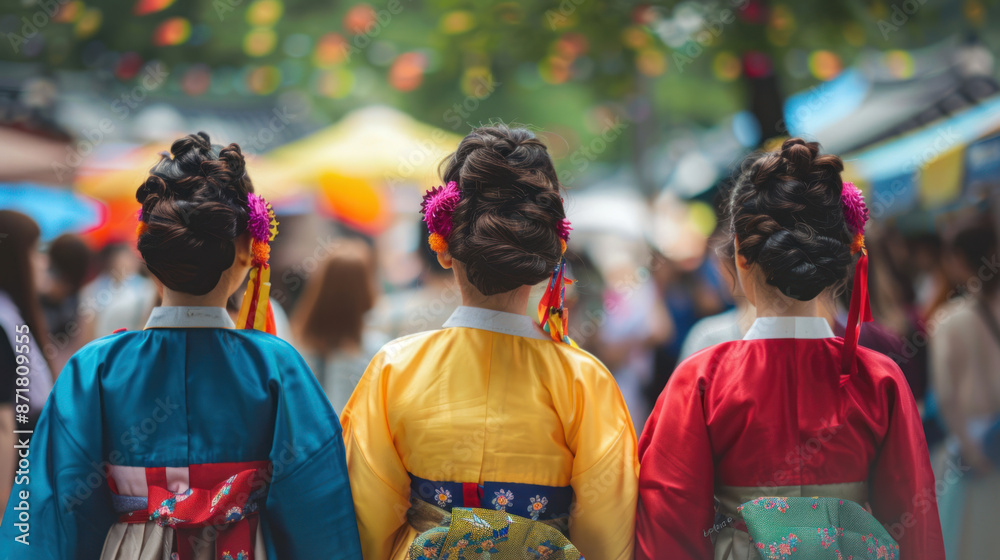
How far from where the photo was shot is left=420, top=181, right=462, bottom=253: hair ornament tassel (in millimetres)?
1804

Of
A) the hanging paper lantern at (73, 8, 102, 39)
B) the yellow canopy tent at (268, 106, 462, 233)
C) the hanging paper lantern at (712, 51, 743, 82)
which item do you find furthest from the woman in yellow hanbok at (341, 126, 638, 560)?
the hanging paper lantern at (73, 8, 102, 39)

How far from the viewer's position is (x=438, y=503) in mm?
1782

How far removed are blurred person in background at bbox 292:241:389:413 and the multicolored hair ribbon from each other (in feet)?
5.32

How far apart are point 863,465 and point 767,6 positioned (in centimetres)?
368

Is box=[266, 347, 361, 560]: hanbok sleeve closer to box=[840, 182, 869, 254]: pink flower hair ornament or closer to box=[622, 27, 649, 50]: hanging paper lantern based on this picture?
box=[840, 182, 869, 254]: pink flower hair ornament

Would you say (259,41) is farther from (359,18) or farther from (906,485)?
(906,485)

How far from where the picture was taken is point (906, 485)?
1.81m

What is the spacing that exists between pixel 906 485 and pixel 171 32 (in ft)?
17.4

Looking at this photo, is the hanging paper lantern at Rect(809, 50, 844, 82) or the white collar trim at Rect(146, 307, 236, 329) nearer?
the white collar trim at Rect(146, 307, 236, 329)

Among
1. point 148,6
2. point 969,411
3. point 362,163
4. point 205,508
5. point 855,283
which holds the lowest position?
point 969,411

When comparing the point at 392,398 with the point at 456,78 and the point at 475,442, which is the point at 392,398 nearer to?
the point at 475,442

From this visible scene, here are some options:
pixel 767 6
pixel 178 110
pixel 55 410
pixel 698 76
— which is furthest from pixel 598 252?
pixel 55 410

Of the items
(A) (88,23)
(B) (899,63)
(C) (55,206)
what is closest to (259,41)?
(A) (88,23)

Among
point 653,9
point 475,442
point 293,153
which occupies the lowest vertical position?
point 475,442
